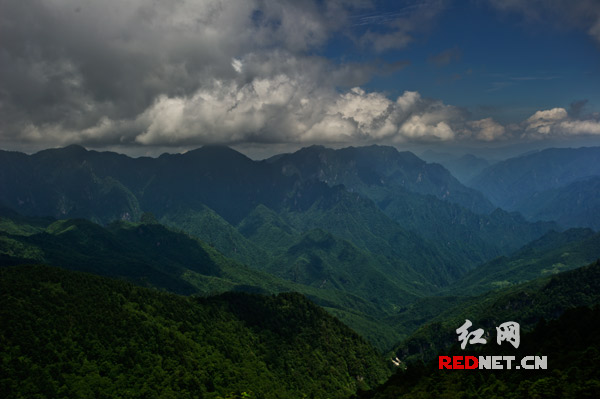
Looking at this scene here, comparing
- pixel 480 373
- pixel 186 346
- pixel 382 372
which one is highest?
pixel 480 373

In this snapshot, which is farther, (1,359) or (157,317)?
(157,317)

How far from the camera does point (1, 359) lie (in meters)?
112

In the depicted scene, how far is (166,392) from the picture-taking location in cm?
12825

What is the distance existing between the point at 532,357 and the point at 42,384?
411 feet

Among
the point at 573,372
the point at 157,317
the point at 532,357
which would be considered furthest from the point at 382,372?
the point at 573,372

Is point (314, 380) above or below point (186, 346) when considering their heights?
below

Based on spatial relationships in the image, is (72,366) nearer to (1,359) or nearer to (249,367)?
(1,359)

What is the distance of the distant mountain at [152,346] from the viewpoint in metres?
120

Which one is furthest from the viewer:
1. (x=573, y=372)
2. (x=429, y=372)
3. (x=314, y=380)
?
(x=314, y=380)

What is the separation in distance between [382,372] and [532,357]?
121642mm

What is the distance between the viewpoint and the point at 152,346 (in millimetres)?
143500

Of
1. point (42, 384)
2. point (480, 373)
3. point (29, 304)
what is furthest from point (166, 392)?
point (480, 373)

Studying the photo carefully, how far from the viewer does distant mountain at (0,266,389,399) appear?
4727 inches

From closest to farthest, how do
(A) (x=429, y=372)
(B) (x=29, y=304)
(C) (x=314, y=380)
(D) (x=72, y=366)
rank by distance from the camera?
(A) (x=429, y=372) → (D) (x=72, y=366) → (B) (x=29, y=304) → (C) (x=314, y=380)
